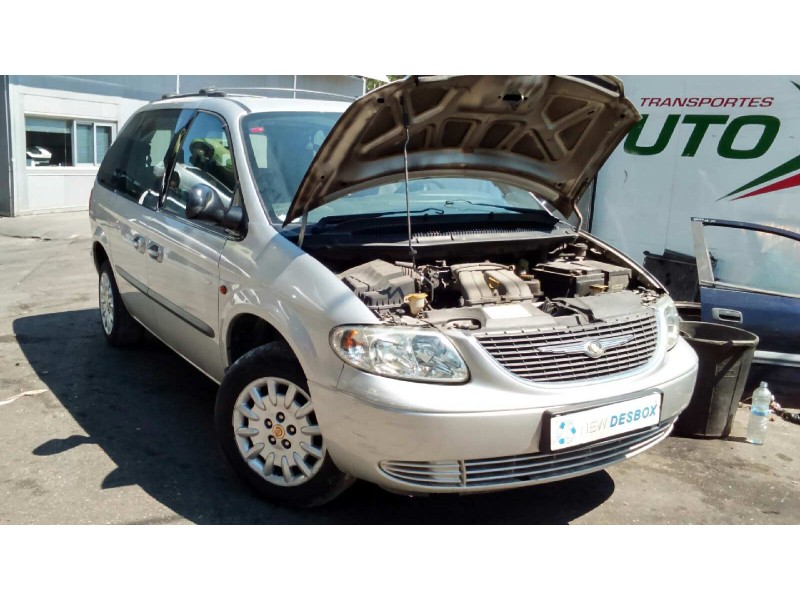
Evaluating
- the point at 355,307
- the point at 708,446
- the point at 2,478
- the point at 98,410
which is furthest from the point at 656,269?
the point at 2,478

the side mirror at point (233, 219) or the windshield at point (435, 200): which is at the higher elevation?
the windshield at point (435, 200)

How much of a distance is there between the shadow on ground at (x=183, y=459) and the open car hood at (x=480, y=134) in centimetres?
136

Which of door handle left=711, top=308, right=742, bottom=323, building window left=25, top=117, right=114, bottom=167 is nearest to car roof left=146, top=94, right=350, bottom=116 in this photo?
door handle left=711, top=308, right=742, bottom=323

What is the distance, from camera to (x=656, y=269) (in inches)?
235

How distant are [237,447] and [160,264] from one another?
4.56 ft

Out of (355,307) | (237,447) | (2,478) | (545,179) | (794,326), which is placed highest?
(545,179)

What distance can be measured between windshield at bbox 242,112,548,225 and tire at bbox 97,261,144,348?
6.69ft

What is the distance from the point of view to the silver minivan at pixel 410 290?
9.31 feet

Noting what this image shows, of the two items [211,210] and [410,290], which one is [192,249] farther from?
[410,290]

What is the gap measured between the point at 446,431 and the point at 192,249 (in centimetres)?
188

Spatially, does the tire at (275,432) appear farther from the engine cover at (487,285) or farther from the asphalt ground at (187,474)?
the engine cover at (487,285)

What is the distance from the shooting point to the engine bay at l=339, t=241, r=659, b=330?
3.07 meters

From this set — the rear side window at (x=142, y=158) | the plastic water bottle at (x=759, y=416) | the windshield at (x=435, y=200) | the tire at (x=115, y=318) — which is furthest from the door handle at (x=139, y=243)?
the plastic water bottle at (x=759, y=416)

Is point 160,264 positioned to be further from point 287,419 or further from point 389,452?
point 389,452
